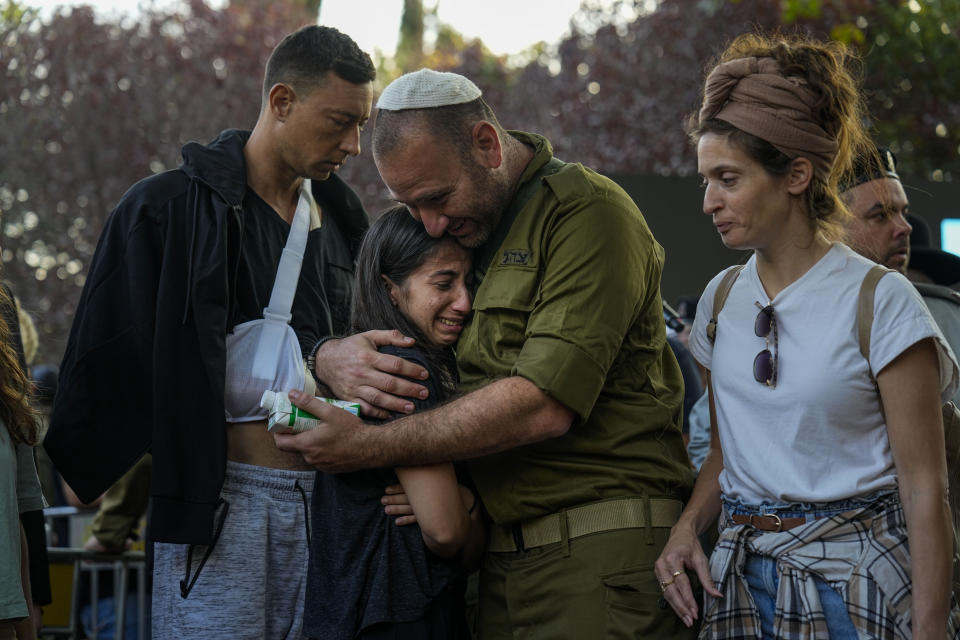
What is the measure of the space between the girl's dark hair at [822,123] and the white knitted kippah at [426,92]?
713 mm

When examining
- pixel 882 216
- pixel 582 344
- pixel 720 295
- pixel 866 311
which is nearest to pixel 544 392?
pixel 582 344

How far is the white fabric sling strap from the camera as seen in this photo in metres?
3.23

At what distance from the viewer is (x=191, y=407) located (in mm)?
3127

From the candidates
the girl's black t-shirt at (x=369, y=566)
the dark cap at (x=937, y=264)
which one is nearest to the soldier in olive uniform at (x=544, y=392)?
the girl's black t-shirt at (x=369, y=566)

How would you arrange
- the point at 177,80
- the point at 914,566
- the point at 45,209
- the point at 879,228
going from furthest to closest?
the point at 177,80
the point at 45,209
the point at 879,228
the point at 914,566

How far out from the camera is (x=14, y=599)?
298cm

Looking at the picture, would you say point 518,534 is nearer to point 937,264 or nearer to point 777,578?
point 777,578

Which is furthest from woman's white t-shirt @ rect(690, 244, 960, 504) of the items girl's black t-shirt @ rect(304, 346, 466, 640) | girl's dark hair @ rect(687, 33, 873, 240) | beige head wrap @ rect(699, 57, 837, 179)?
girl's black t-shirt @ rect(304, 346, 466, 640)

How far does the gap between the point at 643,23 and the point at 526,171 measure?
10118 millimetres

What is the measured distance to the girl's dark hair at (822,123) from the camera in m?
2.62

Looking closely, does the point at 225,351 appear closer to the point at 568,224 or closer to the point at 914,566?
the point at 568,224

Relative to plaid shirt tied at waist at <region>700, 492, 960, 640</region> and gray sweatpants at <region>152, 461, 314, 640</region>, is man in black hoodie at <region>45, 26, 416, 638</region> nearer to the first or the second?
gray sweatpants at <region>152, 461, 314, 640</region>

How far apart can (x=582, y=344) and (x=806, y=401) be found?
0.56 metres

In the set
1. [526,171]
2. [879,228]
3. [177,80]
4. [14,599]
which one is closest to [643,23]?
[177,80]
